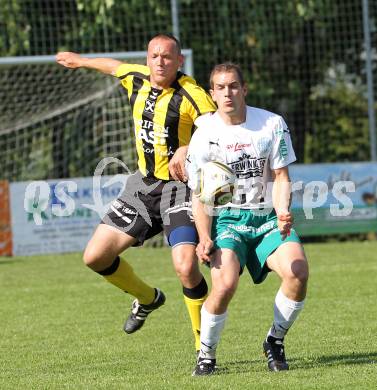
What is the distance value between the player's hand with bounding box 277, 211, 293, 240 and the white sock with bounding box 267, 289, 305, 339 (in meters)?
0.41

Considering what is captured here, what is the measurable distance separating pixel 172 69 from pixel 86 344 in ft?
7.09

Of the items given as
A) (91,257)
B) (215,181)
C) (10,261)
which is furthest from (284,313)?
(10,261)

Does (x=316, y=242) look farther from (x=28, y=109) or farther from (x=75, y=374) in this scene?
(x=75, y=374)

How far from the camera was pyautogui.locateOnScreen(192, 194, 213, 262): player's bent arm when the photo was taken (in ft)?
20.0

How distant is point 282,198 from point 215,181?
40cm

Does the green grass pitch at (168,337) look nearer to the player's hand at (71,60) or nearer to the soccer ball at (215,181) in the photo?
the soccer ball at (215,181)

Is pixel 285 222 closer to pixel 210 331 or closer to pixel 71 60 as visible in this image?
pixel 210 331

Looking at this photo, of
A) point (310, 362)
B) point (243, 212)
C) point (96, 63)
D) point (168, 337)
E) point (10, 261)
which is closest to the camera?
point (243, 212)

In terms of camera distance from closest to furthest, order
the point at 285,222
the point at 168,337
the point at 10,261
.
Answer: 1. the point at 285,222
2. the point at 168,337
3. the point at 10,261

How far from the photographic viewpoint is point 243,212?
625 cm

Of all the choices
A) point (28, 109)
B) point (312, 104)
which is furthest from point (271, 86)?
point (28, 109)

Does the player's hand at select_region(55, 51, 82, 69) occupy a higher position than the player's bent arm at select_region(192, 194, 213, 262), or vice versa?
the player's hand at select_region(55, 51, 82, 69)

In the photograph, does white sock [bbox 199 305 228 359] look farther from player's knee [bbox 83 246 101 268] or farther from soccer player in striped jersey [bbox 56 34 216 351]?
player's knee [bbox 83 246 101 268]

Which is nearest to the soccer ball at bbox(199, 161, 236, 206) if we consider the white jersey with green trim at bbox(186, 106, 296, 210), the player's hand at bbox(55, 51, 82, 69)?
the white jersey with green trim at bbox(186, 106, 296, 210)
